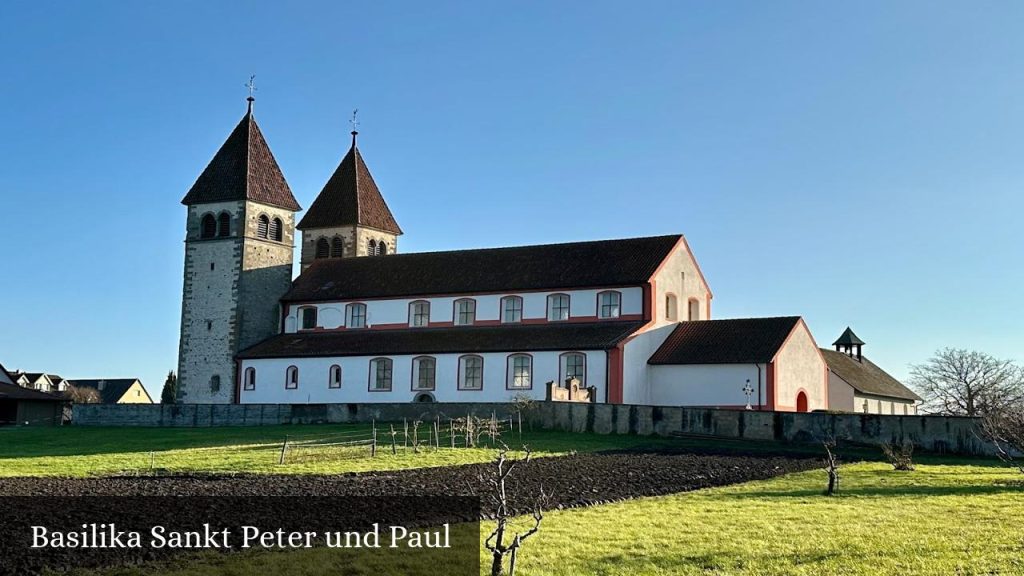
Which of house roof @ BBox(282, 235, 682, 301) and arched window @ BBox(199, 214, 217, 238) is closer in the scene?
house roof @ BBox(282, 235, 682, 301)

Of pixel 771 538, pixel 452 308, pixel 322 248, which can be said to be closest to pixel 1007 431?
pixel 771 538

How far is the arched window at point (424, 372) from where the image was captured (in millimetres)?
54312

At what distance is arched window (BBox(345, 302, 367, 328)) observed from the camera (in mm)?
60031

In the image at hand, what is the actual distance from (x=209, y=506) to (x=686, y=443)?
2251 centimetres

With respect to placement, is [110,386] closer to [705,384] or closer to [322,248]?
[322,248]

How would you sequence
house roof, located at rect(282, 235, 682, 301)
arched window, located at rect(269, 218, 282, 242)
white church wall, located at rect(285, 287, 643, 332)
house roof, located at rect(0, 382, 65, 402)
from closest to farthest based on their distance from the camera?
white church wall, located at rect(285, 287, 643, 332)
house roof, located at rect(282, 235, 682, 301)
arched window, located at rect(269, 218, 282, 242)
house roof, located at rect(0, 382, 65, 402)

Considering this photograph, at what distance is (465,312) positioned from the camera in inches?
2269

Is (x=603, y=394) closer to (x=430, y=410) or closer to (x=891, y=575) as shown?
(x=430, y=410)

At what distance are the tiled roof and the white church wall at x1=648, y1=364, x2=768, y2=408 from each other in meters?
24.4

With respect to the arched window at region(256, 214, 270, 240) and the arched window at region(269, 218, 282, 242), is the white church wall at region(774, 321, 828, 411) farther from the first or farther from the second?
the arched window at region(256, 214, 270, 240)

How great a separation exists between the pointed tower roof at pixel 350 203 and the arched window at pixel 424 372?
1580cm

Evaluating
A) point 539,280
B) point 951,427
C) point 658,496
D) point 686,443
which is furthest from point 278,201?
point 658,496

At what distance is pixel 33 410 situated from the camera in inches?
2672

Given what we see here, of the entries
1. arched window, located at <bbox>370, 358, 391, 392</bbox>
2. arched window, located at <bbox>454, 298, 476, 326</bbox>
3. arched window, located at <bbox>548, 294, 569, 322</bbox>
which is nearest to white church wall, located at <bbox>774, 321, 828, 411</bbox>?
arched window, located at <bbox>548, 294, 569, 322</bbox>
